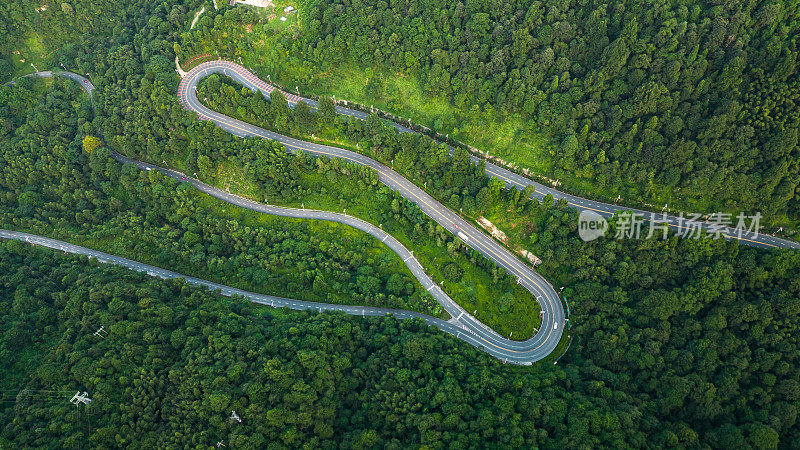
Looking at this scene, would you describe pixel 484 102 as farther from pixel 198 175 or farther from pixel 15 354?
pixel 15 354

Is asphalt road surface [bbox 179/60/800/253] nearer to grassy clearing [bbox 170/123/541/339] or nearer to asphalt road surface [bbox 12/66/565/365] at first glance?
asphalt road surface [bbox 12/66/565/365]

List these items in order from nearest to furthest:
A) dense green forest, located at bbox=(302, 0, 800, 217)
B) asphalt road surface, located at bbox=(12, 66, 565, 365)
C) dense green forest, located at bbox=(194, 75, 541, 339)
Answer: dense green forest, located at bbox=(302, 0, 800, 217), asphalt road surface, located at bbox=(12, 66, 565, 365), dense green forest, located at bbox=(194, 75, 541, 339)

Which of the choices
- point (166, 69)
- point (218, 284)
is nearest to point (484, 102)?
point (218, 284)

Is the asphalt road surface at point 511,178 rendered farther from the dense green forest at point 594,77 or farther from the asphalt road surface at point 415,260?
the dense green forest at point 594,77

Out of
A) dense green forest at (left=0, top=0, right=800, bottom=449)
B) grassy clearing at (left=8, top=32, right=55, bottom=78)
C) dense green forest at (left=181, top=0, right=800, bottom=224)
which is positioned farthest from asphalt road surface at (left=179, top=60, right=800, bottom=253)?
grassy clearing at (left=8, top=32, right=55, bottom=78)

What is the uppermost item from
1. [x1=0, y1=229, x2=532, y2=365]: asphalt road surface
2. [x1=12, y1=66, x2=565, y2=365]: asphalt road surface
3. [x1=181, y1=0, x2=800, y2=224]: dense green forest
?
[x1=181, y1=0, x2=800, y2=224]: dense green forest
